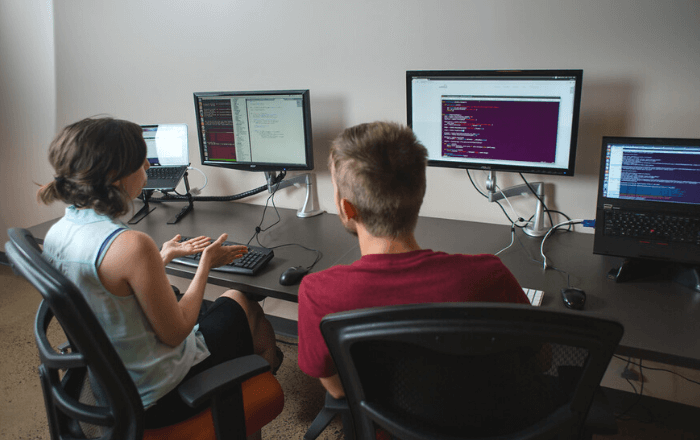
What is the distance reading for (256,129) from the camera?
2.19 meters

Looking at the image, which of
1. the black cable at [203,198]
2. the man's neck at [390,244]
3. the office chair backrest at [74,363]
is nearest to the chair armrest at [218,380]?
the office chair backrest at [74,363]

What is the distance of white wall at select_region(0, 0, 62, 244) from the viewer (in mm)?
2877

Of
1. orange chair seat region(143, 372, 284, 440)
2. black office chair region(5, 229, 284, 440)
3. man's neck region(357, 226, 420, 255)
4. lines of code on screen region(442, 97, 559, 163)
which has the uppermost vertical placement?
lines of code on screen region(442, 97, 559, 163)

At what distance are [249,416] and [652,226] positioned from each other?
4.23ft

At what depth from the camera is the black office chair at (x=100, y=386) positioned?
975 mm

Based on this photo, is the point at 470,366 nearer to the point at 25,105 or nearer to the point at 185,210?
the point at 185,210

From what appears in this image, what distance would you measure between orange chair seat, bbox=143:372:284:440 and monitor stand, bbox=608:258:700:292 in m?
1.06

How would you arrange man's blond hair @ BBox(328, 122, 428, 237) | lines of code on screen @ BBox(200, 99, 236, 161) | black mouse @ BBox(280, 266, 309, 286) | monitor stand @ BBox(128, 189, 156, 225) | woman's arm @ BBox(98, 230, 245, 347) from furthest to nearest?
1. monitor stand @ BBox(128, 189, 156, 225)
2. lines of code on screen @ BBox(200, 99, 236, 161)
3. black mouse @ BBox(280, 266, 309, 286)
4. woman's arm @ BBox(98, 230, 245, 347)
5. man's blond hair @ BBox(328, 122, 428, 237)

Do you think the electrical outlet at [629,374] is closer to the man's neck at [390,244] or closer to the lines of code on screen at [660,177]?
the lines of code on screen at [660,177]

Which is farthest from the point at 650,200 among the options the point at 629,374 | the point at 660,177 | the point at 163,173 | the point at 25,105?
the point at 25,105

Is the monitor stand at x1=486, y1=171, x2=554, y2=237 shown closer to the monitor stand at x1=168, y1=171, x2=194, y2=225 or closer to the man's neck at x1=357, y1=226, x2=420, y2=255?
the man's neck at x1=357, y1=226, x2=420, y2=255

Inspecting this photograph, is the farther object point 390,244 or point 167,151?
point 167,151

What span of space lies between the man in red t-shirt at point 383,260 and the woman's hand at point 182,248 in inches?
31.4

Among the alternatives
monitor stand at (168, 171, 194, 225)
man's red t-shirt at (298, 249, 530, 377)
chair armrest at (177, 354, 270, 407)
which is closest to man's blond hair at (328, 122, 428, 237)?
man's red t-shirt at (298, 249, 530, 377)
